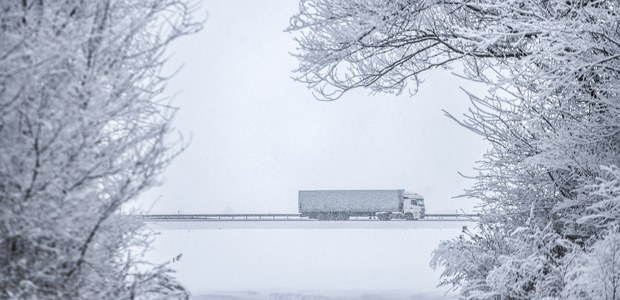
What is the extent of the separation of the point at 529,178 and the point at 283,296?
16.4ft

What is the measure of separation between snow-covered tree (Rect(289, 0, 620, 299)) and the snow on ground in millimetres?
3392

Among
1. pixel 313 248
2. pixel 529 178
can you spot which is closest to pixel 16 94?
pixel 529 178

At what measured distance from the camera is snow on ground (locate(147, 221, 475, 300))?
31.9 feet

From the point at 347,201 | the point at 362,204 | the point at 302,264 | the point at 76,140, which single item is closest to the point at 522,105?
the point at 76,140

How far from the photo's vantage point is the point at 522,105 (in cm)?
638

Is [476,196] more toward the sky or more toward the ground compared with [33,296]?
more toward the sky

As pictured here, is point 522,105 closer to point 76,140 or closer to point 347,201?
point 76,140

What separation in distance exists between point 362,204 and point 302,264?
58.6ft

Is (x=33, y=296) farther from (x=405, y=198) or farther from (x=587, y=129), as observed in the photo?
(x=405, y=198)

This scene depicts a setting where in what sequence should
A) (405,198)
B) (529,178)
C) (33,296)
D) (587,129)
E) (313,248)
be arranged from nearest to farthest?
(33,296)
(587,129)
(529,178)
(313,248)
(405,198)

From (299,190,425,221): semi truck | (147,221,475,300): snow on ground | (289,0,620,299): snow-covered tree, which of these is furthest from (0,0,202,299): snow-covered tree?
(299,190,425,221): semi truck

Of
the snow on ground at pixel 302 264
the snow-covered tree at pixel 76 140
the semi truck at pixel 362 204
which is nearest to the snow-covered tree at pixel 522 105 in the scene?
the snow-covered tree at pixel 76 140

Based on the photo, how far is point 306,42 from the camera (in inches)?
281

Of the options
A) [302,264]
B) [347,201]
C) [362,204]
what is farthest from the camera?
[347,201]
